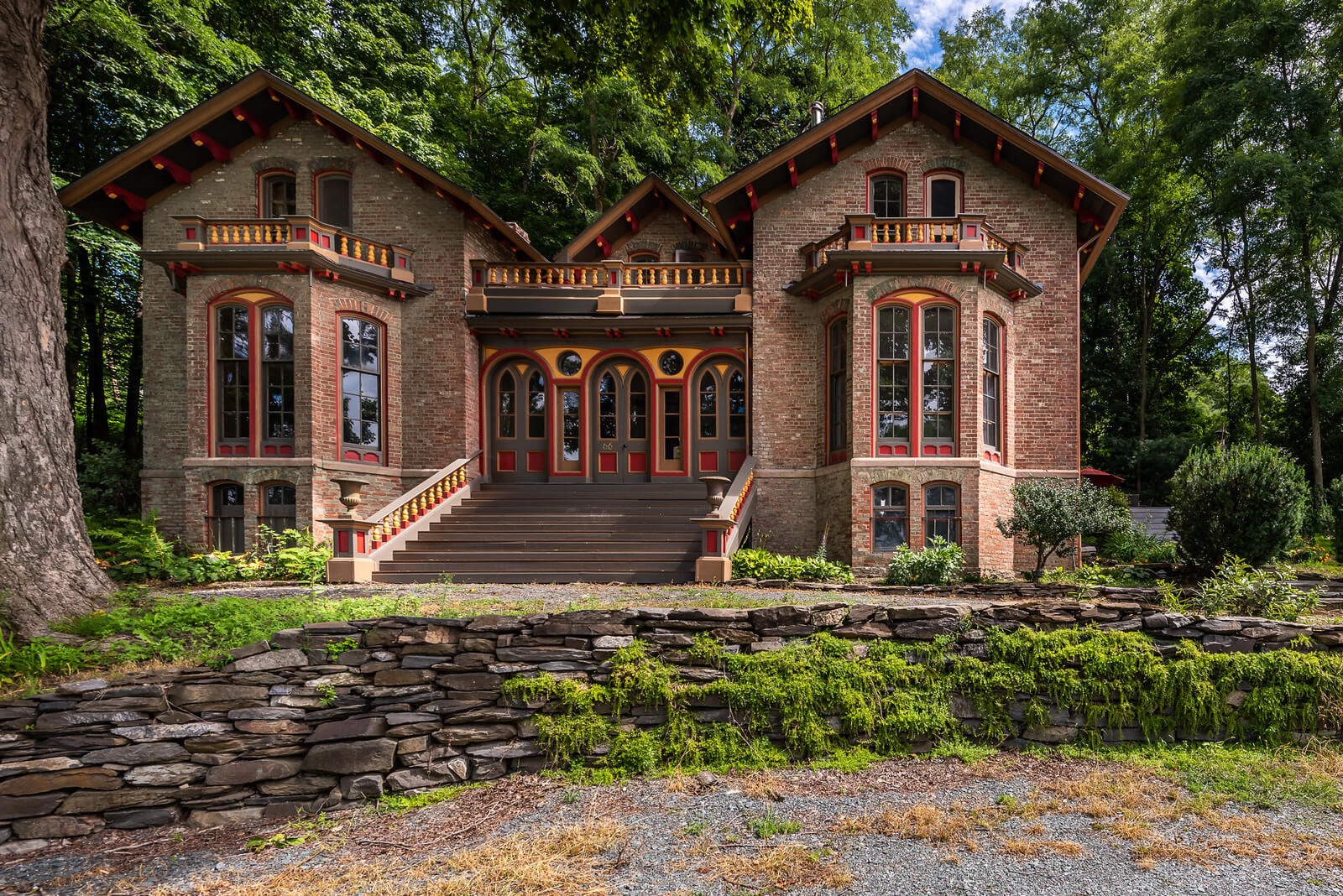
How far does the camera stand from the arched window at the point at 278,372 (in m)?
13.2

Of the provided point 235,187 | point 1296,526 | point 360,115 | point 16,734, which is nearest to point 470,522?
point 16,734

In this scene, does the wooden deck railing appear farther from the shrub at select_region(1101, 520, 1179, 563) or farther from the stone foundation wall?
the shrub at select_region(1101, 520, 1179, 563)

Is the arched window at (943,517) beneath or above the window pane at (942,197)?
beneath

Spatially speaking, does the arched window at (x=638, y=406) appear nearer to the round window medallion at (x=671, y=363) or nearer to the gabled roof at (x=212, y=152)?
the round window medallion at (x=671, y=363)

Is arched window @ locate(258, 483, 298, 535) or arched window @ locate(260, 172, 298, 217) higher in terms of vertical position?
arched window @ locate(260, 172, 298, 217)

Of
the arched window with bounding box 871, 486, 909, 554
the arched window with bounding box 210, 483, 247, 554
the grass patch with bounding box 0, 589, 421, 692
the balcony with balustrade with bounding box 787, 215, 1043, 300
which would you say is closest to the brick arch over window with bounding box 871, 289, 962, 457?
the balcony with balustrade with bounding box 787, 215, 1043, 300

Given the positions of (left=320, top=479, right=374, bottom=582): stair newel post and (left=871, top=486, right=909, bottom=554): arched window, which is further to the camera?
(left=871, top=486, right=909, bottom=554): arched window

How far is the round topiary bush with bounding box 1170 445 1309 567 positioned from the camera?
33.2 feet

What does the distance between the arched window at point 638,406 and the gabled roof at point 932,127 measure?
415cm

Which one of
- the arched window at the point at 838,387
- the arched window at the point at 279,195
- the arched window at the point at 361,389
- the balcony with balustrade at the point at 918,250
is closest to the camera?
the balcony with balustrade at the point at 918,250

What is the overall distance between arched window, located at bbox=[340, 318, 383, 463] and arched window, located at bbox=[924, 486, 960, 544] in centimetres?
1157

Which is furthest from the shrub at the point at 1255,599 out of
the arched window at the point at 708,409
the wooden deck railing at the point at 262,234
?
the wooden deck railing at the point at 262,234

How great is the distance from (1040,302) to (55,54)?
23105mm

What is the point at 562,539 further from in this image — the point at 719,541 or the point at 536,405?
the point at 536,405
